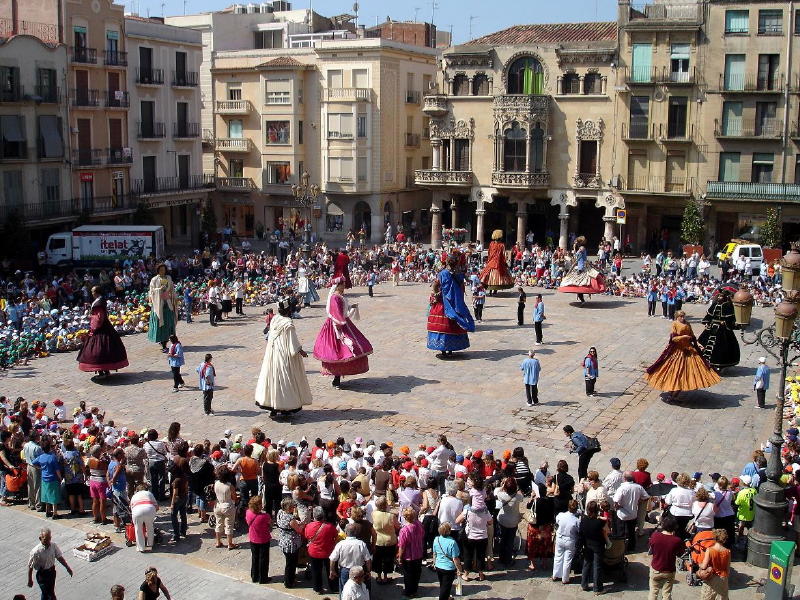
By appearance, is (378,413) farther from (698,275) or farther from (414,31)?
(414,31)

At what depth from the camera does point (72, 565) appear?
45.5ft

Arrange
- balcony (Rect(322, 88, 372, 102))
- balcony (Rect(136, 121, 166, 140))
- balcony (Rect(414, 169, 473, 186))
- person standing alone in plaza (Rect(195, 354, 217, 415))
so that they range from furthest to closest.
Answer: balcony (Rect(322, 88, 372, 102)) → balcony (Rect(414, 169, 473, 186)) → balcony (Rect(136, 121, 166, 140)) → person standing alone in plaza (Rect(195, 354, 217, 415))

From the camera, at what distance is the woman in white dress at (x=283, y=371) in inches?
771

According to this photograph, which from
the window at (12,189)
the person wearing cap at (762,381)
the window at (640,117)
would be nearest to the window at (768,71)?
the window at (640,117)

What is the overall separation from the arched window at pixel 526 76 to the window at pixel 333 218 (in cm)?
1238

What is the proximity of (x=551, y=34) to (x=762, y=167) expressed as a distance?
42.1ft

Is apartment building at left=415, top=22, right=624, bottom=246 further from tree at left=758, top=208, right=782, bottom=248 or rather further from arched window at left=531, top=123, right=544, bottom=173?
tree at left=758, top=208, right=782, bottom=248

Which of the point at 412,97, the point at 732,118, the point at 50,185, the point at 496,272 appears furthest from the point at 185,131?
the point at 732,118

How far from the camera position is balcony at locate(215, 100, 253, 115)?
55594mm

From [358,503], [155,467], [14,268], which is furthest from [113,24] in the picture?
[358,503]

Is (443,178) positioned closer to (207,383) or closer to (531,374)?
(531,374)

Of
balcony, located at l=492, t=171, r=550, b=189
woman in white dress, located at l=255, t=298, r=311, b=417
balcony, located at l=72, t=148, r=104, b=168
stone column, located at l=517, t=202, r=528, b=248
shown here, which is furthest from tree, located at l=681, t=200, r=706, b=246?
woman in white dress, located at l=255, t=298, r=311, b=417

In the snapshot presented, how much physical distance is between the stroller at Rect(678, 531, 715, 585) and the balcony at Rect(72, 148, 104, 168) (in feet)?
120

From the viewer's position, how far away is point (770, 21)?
42844 millimetres
